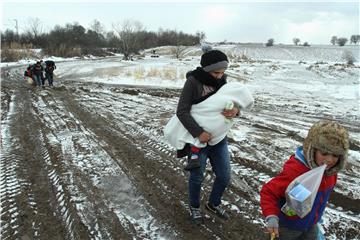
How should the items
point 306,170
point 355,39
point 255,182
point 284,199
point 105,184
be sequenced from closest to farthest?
point 306,170
point 284,199
point 105,184
point 255,182
point 355,39

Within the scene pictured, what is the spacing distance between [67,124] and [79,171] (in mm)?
3304

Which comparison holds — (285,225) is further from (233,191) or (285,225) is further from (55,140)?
(55,140)

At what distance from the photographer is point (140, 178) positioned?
520 cm

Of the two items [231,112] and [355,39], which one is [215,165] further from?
[355,39]

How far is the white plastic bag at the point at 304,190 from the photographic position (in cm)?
224

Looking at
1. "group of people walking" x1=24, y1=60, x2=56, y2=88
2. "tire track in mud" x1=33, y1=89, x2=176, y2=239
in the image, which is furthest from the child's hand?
"group of people walking" x1=24, y1=60, x2=56, y2=88

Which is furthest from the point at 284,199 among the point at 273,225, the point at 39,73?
the point at 39,73

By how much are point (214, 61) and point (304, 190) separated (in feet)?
5.61

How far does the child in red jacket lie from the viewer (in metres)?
2.26

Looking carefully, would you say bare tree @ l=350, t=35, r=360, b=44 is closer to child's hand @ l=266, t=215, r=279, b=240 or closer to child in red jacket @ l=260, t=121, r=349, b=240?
child in red jacket @ l=260, t=121, r=349, b=240

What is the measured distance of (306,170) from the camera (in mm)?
2379

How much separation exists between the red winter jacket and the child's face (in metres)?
0.10

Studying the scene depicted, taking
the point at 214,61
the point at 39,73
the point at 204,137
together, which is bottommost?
the point at 204,137

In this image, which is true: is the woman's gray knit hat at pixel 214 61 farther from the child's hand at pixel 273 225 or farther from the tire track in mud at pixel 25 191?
the tire track in mud at pixel 25 191
